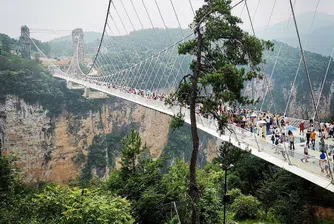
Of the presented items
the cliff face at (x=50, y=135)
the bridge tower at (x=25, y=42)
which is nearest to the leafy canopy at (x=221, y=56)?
the cliff face at (x=50, y=135)

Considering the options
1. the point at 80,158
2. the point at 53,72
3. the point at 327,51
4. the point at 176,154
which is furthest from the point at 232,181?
the point at 327,51

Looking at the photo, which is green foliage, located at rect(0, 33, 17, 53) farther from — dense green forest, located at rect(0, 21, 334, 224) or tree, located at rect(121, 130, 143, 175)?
tree, located at rect(121, 130, 143, 175)

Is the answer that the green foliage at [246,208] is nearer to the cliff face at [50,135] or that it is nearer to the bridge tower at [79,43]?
the cliff face at [50,135]

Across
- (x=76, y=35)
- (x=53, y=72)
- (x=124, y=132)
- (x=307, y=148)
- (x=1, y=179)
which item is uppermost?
(x=76, y=35)

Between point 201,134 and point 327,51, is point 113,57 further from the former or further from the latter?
point 327,51

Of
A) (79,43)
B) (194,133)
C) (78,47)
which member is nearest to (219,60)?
(194,133)
